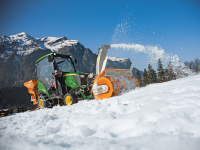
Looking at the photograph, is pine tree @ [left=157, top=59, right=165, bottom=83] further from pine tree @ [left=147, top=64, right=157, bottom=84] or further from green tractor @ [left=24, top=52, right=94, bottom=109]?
green tractor @ [left=24, top=52, right=94, bottom=109]

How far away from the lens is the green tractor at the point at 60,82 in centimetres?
600

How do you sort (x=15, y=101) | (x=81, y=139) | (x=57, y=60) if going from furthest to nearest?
(x=15, y=101)
(x=57, y=60)
(x=81, y=139)

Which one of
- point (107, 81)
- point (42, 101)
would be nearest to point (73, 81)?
point (107, 81)

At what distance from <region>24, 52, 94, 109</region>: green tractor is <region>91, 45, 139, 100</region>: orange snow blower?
0.66m

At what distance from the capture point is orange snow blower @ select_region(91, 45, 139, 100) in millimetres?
5103

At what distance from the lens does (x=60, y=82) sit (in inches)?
252

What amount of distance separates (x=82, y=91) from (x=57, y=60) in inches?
85.7

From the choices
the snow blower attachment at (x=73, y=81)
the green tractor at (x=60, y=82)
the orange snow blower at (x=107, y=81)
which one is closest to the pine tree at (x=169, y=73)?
the snow blower attachment at (x=73, y=81)

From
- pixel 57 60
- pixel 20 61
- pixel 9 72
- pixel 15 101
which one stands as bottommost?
pixel 15 101

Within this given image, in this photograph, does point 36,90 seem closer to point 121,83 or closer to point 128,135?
point 121,83

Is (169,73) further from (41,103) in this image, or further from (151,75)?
(41,103)

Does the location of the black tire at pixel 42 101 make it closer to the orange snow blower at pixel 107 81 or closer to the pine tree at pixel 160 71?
the orange snow blower at pixel 107 81

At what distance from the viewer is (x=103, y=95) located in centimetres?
515

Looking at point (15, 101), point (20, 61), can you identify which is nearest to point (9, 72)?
point (20, 61)
